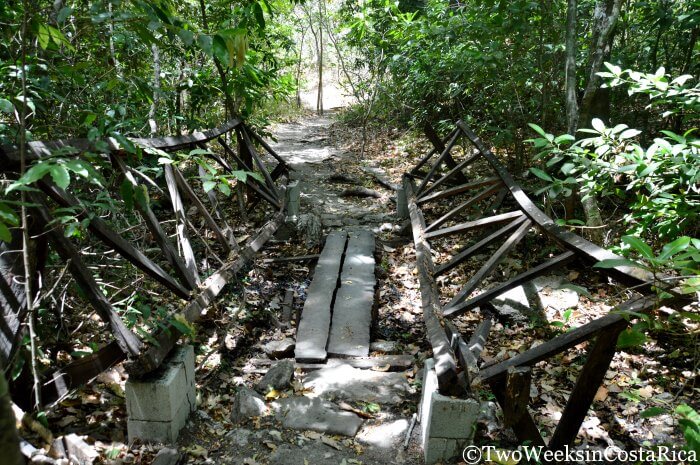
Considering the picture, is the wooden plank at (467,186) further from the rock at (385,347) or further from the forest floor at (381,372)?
the rock at (385,347)

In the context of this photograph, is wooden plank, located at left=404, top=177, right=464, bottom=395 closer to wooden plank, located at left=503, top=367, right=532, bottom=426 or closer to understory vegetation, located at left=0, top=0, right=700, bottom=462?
wooden plank, located at left=503, top=367, right=532, bottom=426

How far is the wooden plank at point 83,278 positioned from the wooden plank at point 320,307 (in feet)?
6.07

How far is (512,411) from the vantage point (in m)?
2.77

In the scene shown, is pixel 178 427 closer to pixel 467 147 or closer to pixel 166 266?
pixel 166 266

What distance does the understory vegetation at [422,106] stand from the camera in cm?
249

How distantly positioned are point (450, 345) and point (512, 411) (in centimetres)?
68

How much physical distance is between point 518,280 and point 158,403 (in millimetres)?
2684

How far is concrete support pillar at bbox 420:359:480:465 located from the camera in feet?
9.20

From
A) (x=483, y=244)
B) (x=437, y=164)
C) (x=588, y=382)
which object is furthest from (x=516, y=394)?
(x=437, y=164)

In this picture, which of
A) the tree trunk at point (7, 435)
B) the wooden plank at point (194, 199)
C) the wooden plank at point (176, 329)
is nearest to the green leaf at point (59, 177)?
the tree trunk at point (7, 435)

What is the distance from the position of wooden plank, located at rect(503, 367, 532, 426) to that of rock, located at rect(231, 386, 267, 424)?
A: 1799 mm

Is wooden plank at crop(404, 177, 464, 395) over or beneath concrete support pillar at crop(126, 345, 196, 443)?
over

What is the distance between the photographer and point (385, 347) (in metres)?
4.66

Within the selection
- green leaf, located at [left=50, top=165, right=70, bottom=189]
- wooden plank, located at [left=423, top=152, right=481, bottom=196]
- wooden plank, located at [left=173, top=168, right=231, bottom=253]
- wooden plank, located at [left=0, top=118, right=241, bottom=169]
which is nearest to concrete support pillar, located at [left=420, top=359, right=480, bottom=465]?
green leaf, located at [left=50, top=165, right=70, bottom=189]
